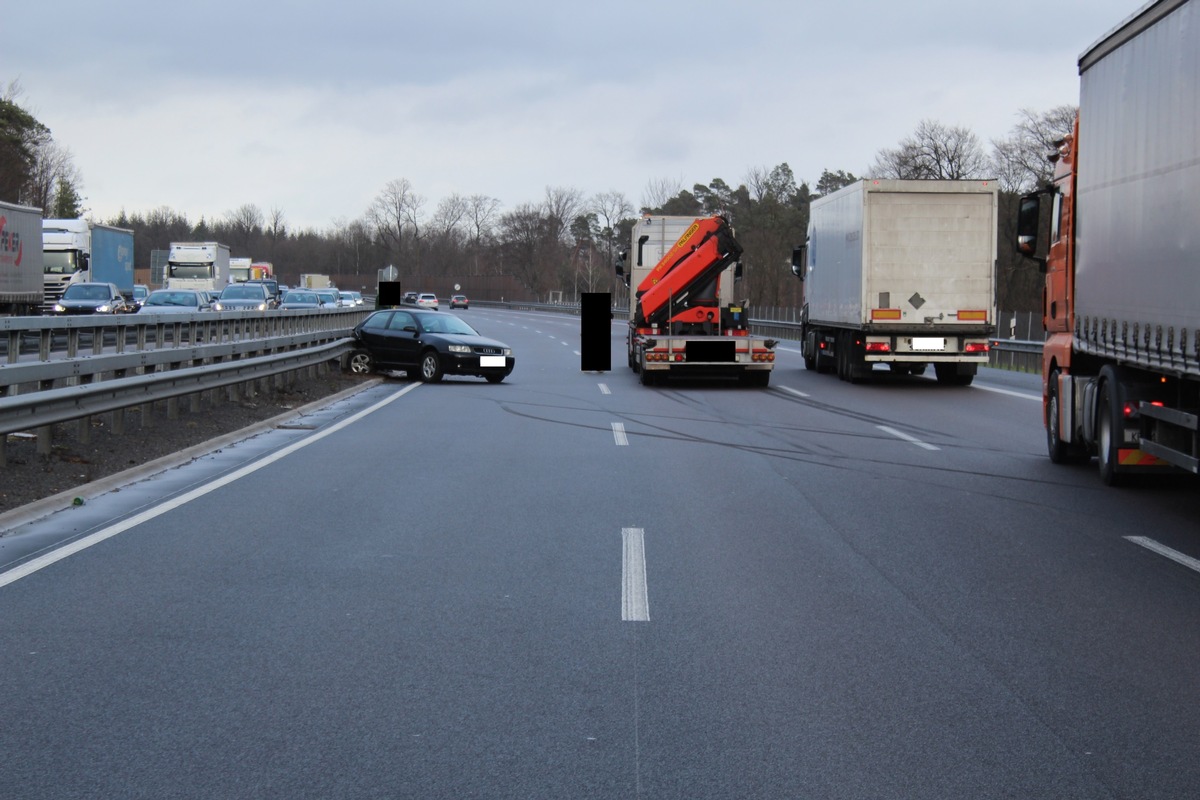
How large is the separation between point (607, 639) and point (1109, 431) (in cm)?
679

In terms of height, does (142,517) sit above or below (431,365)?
below

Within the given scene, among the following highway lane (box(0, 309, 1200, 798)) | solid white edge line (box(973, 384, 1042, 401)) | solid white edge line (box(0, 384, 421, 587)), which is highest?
solid white edge line (box(973, 384, 1042, 401))

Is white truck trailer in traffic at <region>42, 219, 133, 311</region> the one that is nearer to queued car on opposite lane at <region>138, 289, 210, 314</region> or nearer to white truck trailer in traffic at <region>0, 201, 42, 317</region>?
white truck trailer in traffic at <region>0, 201, 42, 317</region>

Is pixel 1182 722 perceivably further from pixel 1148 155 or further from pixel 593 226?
pixel 593 226

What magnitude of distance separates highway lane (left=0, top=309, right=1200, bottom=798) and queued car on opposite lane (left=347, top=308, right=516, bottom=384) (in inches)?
529

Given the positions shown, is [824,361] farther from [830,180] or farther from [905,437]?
[830,180]

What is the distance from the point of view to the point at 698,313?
2712cm

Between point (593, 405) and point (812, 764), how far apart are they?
54.1 ft

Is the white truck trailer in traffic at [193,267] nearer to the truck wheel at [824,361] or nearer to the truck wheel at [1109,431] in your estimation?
the truck wheel at [824,361]

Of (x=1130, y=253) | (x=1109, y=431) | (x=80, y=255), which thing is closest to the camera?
(x=1130, y=253)

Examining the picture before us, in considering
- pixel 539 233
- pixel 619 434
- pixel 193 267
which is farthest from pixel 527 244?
pixel 619 434

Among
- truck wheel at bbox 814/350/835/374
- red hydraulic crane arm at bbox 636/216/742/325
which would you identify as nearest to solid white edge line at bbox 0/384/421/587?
red hydraulic crane arm at bbox 636/216/742/325

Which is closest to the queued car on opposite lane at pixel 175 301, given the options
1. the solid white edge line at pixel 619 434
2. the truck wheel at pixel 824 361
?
the truck wheel at pixel 824 361

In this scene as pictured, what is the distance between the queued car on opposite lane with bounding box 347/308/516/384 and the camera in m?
26.0
